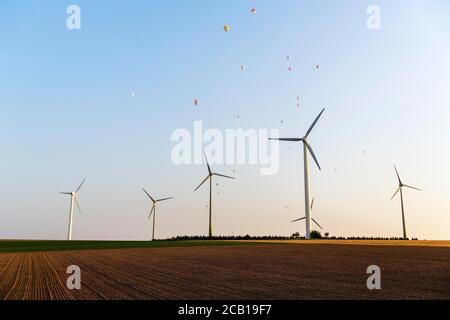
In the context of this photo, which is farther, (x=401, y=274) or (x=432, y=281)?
(x=401, y=274)
